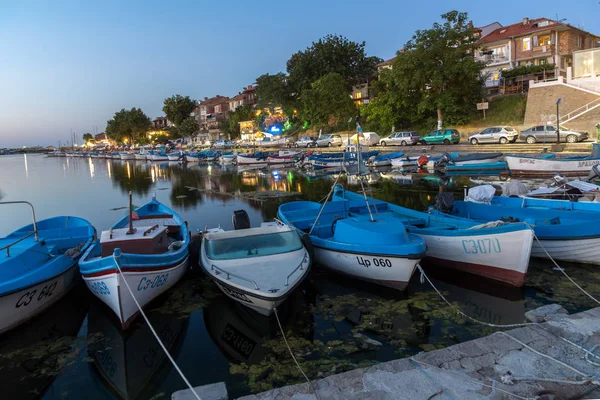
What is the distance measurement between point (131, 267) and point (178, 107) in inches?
3486

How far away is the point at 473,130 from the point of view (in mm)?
41406

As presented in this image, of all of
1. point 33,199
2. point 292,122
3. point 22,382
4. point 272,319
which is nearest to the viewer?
point 22,382

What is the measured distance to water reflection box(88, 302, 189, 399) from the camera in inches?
231

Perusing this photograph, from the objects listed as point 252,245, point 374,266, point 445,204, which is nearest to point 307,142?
point 445,204

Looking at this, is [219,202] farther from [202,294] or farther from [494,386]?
[494,386]

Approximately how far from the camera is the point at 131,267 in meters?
7.04

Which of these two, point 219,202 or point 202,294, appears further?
point 219,202

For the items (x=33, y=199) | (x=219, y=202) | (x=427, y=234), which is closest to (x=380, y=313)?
(x=427, y=234)

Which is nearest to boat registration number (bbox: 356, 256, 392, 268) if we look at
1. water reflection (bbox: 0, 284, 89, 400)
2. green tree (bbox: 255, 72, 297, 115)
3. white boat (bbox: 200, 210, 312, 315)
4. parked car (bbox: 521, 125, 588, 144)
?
white boat (bbox: 200, 210, 312, 315)

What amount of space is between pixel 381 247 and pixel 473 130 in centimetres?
3803

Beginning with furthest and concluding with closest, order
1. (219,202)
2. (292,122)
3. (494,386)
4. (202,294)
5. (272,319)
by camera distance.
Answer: (292,122)
(219,202)
(202,294)
(272,319)
(494,386)

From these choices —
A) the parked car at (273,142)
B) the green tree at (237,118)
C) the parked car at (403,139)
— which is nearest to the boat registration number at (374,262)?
the parked car at (403,139)

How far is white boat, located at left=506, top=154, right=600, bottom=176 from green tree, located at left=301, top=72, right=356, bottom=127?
1293 inches

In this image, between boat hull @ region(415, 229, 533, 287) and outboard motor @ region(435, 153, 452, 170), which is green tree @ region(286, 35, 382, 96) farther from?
boat hull @ region(415, 229, 533, 287)
